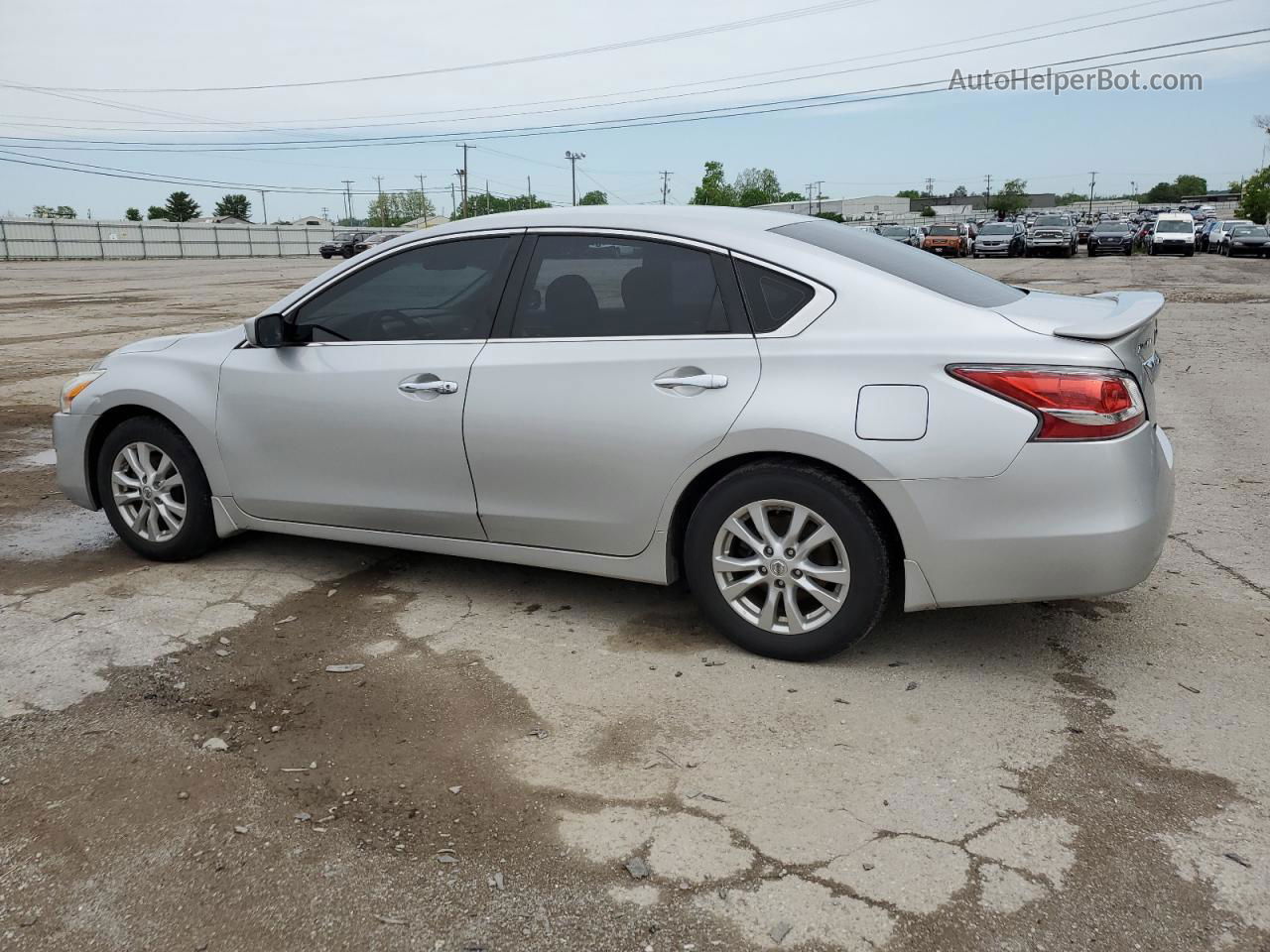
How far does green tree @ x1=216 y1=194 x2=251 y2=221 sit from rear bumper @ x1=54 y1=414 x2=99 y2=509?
483ft

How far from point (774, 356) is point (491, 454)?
48.1 inches

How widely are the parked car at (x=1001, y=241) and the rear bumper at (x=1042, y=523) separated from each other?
47.2m

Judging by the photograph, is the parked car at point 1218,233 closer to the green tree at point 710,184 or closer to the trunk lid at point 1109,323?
the trunk lid at point 1109,323

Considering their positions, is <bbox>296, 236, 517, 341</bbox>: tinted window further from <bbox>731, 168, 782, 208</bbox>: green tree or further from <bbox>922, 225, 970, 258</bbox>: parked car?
<bbox>731, 168, 782, 208</bbox>: green tree

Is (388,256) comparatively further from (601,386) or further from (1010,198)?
(1010,198)

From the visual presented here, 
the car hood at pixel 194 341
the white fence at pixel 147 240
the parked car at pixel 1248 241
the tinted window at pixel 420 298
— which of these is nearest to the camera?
the tinted window at pixel 420 298

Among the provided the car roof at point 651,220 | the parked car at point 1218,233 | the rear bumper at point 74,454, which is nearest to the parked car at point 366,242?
the parked car at point 1218,233

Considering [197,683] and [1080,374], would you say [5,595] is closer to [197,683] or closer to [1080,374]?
[197,683]

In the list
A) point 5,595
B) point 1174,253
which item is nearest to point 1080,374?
point 5,595

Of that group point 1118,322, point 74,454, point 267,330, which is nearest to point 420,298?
point 267,330

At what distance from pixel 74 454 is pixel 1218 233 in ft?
173

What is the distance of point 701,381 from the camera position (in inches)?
156

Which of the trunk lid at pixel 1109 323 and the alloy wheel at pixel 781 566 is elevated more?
the trunk lid at pixel 1109 323

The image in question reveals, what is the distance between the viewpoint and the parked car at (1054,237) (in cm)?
4562
